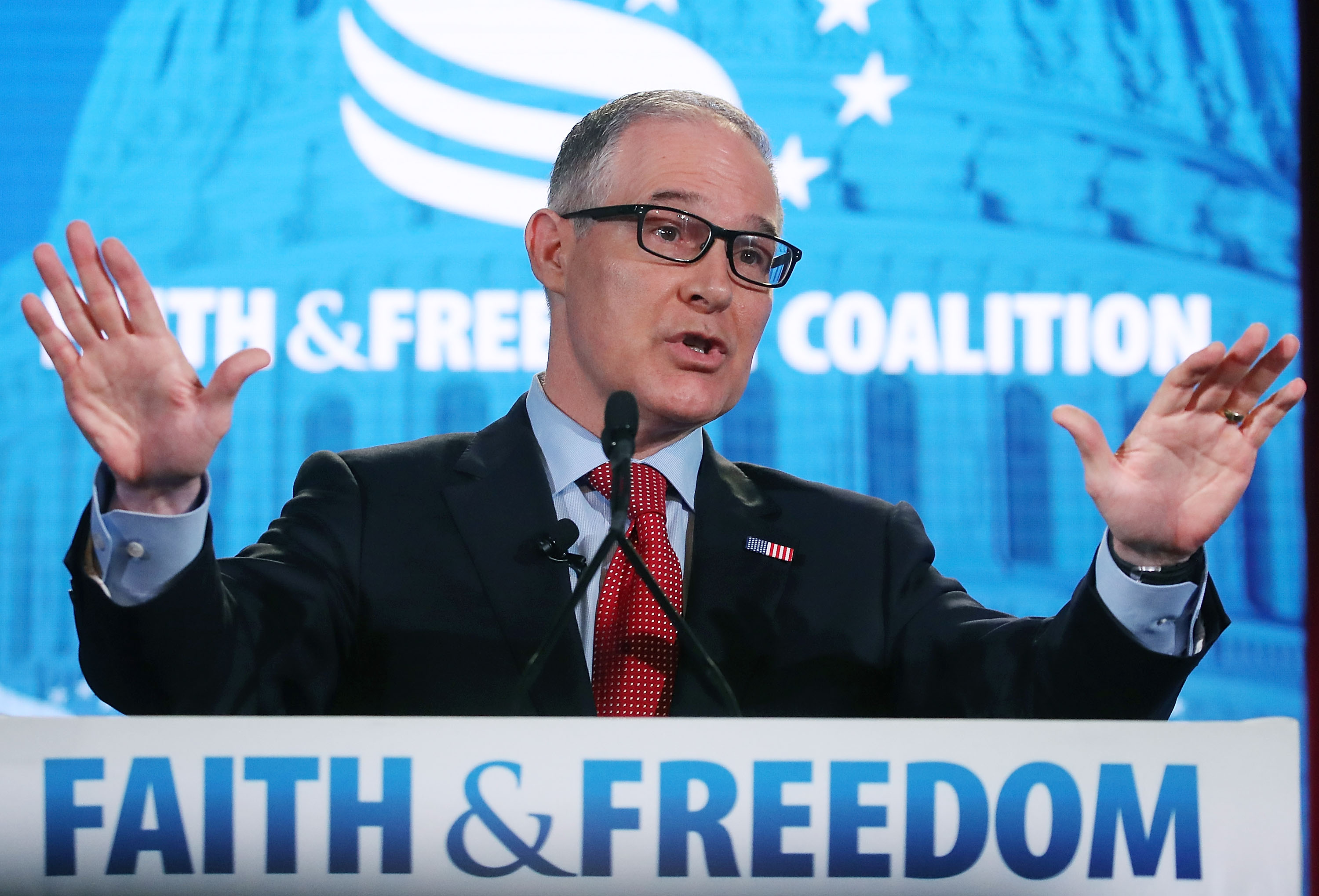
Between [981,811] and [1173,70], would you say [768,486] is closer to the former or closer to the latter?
[981,811]

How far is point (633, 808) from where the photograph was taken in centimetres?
82

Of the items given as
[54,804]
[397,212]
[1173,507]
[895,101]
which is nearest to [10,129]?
[397,212]

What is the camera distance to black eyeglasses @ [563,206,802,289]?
1.67 meters

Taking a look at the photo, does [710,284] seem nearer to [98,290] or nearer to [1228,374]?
[1228,374]

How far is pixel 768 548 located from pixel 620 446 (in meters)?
0.61

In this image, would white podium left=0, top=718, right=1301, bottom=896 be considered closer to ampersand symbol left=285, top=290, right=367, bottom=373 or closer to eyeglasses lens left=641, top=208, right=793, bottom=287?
eyeglasses lens left=641, top=208, right=793, bottom=287

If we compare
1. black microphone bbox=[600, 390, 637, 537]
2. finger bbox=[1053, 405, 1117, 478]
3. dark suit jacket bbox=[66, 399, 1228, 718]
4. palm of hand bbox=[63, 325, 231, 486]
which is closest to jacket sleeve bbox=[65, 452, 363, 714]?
dark suit jacket bbox=[66, 399, 1228, 718]

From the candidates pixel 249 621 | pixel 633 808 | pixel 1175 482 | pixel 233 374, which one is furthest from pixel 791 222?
pixel 633 808

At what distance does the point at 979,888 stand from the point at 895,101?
106 inches

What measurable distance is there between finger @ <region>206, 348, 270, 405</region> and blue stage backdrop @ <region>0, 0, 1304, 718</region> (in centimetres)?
184

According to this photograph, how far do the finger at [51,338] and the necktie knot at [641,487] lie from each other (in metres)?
0.71

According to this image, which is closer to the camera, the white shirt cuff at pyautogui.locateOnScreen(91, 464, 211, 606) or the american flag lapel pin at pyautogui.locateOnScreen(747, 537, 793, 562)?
the white shirt cuff at pyautogui.locateOnScreen(91, 464, 211, 606)

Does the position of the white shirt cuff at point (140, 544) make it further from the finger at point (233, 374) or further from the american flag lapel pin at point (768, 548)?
the american flag lapel pin at point (768, 548)

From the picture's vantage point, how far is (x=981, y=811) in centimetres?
83
